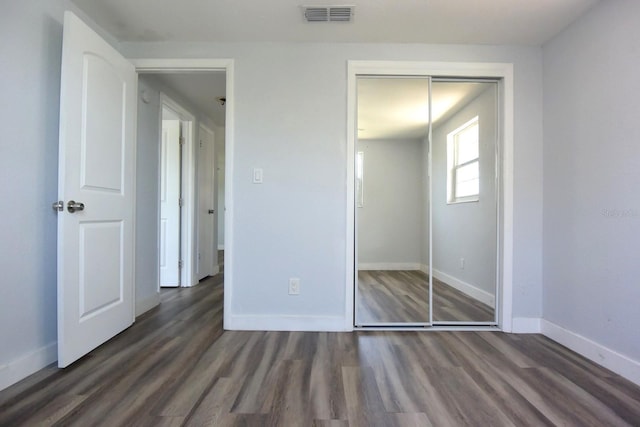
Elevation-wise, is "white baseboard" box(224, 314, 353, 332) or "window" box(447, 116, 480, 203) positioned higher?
"window" box(447, 116, 480, 203)

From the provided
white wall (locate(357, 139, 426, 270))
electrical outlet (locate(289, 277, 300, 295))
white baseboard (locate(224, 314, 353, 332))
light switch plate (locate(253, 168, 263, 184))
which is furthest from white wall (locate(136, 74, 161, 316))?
white wall (locate(357, 139, 426, 270))

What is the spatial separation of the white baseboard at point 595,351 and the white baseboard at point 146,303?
3377 millimetres

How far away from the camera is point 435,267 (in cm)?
270

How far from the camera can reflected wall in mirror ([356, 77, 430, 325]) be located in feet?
8.77

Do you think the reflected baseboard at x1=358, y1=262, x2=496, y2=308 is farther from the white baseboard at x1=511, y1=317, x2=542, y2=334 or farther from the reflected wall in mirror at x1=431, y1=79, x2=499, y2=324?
the white baseboard at x1=511, y1=317, x2=542, y2=334

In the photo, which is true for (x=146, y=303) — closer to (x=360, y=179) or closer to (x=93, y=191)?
(x=93, y=191)

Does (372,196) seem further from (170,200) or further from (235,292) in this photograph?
(170,200)

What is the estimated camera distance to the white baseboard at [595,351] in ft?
5.85

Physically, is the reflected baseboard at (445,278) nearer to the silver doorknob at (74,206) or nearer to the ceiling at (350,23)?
the ceiling at (350,23)

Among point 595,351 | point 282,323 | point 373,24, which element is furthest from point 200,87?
point 595,351

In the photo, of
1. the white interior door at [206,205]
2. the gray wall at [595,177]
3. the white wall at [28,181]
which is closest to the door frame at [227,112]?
the white wall at [28,181]

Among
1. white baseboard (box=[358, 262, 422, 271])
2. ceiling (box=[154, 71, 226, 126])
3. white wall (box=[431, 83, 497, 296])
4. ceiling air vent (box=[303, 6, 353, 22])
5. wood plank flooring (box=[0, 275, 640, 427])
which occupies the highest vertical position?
ceiling air vent (box=[303, 6, 353, 22])

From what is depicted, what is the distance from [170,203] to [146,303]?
144cm

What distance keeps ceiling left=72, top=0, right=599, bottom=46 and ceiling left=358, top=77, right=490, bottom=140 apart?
31 centimetres
